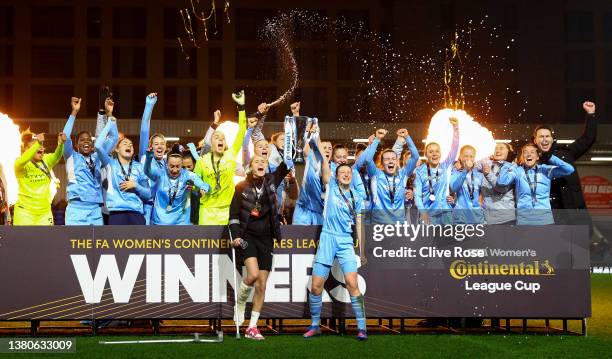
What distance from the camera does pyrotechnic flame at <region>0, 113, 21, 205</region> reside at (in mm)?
14797

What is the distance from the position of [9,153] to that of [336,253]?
6.67 meters

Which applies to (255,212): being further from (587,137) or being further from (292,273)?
(587,137)

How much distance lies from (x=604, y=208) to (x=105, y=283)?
85.1 feet

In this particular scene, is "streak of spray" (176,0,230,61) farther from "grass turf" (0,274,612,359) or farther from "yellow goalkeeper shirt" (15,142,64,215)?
"grass turf" (0,274,612,359)

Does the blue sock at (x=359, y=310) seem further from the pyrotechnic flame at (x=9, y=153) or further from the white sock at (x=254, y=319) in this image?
the pyrotechnic flame at (x=9, y=153)

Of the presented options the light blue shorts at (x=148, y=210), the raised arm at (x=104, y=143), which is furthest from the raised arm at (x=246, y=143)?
the raised arm at (x=104, y=143)

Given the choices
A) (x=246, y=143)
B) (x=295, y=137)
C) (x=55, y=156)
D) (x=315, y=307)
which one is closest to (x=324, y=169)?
(x=295, y=137)

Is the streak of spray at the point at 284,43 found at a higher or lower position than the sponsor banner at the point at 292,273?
higher

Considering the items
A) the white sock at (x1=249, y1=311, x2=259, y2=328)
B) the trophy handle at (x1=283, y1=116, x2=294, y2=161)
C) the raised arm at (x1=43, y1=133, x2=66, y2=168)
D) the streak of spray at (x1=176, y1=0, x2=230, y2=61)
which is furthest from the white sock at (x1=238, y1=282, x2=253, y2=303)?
the streak of spray at (x1=176, y1=0, x2=230, y2=61)

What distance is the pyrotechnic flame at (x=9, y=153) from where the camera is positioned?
14797 mm

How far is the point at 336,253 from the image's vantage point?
1149 centimetres

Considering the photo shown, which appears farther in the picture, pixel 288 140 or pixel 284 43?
pixel 284 43

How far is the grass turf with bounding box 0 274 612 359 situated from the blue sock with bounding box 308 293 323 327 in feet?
0.74

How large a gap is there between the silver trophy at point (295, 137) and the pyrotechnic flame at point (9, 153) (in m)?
4.88
